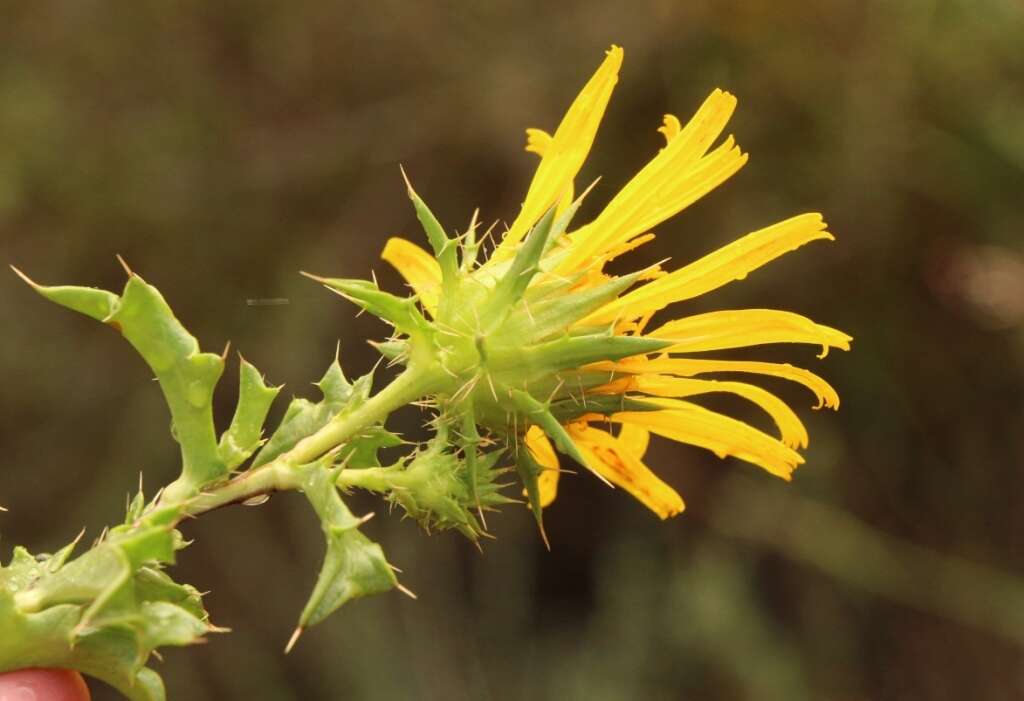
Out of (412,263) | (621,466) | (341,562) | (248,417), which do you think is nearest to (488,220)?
(412,263)

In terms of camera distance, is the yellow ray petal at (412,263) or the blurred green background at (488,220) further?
the blurred green background at (488,220)

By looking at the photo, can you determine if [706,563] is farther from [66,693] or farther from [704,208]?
[66,693]

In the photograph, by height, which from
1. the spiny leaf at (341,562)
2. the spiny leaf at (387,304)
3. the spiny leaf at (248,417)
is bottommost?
the spiny leaf at (341,562)

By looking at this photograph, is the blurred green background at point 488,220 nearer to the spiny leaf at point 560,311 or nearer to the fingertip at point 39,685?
the fingertip at point 39,685

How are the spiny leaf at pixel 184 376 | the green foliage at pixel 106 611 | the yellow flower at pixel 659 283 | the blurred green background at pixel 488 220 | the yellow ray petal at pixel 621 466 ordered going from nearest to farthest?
the green foliage at pixel 106 611 < the spiny leaf at pixel 184 376 < the yellow flower at pixel 659 283 < the yellow ray petal at pixel 621 466 < the blurred green background at pixel 488 220

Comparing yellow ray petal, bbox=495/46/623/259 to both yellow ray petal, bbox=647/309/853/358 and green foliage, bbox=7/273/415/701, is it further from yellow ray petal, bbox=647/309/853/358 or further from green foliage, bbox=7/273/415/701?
green foliage, bbox=7/273/415/701

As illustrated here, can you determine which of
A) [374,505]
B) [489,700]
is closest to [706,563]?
[489,700]

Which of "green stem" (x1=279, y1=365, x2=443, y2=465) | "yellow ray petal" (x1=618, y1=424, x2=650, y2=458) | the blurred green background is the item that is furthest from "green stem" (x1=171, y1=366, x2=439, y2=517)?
the blurred green background

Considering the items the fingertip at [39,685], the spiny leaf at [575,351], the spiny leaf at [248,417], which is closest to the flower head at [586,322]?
the spiny leaf at [575,351]

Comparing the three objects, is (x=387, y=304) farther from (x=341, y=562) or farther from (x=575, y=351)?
(x=341, y=562)
